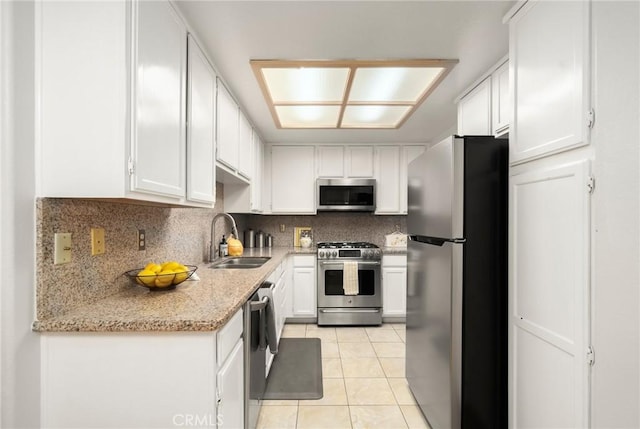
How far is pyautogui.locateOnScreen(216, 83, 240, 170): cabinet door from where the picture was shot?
2.12 meters

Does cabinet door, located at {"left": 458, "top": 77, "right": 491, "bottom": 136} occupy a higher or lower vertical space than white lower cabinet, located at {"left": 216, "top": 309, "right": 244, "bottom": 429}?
higher

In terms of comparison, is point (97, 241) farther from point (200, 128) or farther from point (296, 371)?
point (296, 371)

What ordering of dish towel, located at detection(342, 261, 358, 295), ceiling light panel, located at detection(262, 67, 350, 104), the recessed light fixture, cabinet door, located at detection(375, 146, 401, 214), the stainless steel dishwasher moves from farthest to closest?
cabinet door, located at detection(375, 146, 401, 214) < dish towel, located at detection(342, 261, 358, 295) < ceiling light panel, located at detection(262, 67, 350, 104) < the recessed light fixture < the stainless steel dishwasher

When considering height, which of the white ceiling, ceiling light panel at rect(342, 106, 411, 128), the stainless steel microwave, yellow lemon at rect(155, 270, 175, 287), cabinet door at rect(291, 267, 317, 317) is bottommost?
cabinet door at rect(291, 267, 317, 317)

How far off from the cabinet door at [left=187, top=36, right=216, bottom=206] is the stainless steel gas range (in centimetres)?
200

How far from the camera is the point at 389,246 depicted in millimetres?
4211

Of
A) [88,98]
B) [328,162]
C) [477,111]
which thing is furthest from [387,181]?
[88,98]

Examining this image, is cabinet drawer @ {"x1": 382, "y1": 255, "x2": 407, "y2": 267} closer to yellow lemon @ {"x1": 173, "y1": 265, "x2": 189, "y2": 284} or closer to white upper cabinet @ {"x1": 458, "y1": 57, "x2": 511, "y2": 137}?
white upper cabinet @ {"x1": 458, "y1": 57, "x2": 511, "y2": 137}

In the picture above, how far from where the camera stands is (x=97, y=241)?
1.36m

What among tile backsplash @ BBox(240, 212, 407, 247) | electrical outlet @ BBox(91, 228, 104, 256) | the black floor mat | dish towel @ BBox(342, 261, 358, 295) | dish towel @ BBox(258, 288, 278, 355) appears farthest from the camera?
tile backsplash @ BBox(240, 212, 407, 247)

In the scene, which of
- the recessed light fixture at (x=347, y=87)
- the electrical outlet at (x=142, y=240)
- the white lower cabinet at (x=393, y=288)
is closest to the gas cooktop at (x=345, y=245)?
the white lower cabinet at (x=393, y=288)

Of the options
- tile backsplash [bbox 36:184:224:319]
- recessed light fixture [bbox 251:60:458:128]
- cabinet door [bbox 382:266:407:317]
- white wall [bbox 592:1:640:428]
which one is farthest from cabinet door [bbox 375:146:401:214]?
white wall [bbox 592:1:640:428]

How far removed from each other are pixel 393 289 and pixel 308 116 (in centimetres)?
223

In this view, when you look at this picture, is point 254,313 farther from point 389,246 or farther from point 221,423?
point 389,246
